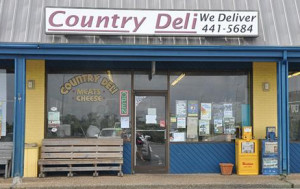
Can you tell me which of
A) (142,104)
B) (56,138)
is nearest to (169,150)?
(142,104)

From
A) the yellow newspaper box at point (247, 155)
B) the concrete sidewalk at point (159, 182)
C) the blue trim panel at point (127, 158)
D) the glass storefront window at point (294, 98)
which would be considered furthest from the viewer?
the glass storefront window at point (294, 98)

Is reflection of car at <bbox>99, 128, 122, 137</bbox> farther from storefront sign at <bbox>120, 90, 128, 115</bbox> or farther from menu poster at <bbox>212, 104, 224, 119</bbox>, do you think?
menu poster at <bbox>212, 104, 224, 119</bbox>

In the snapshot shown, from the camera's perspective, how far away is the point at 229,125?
1180cm

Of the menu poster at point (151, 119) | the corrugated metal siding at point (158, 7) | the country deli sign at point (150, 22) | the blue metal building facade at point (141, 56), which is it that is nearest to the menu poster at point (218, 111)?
the menu poster at point (151, 119)

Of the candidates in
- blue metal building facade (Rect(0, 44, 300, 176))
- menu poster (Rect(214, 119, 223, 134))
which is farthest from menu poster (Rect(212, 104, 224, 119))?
blue metal building facade (Rect(0, 44, 300, 176))

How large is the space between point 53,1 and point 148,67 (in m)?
3.14

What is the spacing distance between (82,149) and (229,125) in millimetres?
Result: 4117

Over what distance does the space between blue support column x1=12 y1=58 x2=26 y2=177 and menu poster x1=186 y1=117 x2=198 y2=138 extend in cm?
444

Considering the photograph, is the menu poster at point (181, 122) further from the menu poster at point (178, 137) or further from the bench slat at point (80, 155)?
the bench slat at point (80, 155)

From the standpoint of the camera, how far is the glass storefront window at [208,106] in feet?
38.3

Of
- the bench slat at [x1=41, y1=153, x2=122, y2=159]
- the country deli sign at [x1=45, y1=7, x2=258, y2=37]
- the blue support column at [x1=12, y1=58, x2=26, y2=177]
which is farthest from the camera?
the bench slat at [x1=41, y1=153, x2=122, y2=159]

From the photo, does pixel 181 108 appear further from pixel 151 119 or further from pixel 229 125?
pixel 229 125

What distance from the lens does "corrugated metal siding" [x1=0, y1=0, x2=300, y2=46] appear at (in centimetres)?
1052

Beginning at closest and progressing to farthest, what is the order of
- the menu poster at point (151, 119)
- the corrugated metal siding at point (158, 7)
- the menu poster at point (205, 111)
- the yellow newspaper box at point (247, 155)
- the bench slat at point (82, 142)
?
the corrugated metal siding at point (158, 7), the bench slat at point (82, 142), the yellow newspaper box at point (247, 155), the menu poster at point (151, 119), the menu poster at point (205, 111)
